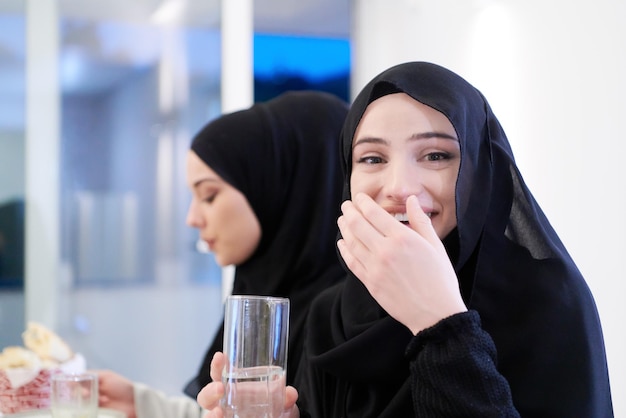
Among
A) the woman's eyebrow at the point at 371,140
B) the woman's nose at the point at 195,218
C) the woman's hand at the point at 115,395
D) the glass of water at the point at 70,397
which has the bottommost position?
the woman's hand at the point at 115,395

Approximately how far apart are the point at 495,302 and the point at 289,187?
83 cm

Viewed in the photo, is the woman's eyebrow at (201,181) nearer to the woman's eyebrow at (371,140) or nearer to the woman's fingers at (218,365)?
the woman's eyebrow at (371,140)

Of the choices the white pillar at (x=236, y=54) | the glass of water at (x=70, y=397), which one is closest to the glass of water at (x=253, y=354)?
the glass of water at (x=70, y=397)

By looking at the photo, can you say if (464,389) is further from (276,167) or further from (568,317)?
(276,167)

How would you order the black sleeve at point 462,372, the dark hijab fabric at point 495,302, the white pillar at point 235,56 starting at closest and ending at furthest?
the black sleeve at point 462,372 → the dark hijab fabric at point 495,302 → the white pillar at point 235,56

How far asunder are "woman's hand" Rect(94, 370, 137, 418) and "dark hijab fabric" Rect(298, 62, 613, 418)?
2.40 feet

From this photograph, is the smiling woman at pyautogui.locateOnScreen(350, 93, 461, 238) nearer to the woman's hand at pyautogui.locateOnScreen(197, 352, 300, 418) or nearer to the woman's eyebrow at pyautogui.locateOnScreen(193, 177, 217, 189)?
the woman's hand at pyautogui.locateOnScreen(197, 352, 300, 418)

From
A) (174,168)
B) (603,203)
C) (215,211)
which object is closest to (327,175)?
(215,211)

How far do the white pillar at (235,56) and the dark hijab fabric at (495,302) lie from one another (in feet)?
8.46

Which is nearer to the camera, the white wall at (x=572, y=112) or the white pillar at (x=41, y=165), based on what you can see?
the white wall at (x=572, y=112)

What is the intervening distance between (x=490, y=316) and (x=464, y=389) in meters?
0.22

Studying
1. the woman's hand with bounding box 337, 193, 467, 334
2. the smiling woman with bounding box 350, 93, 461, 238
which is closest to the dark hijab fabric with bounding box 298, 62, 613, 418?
the smiling woman with bounding box 350, 93, 461, 238

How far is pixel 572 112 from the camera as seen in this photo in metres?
2.06

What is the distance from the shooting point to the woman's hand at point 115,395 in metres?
1.86
